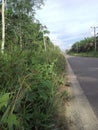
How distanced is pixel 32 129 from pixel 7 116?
5.47 ft

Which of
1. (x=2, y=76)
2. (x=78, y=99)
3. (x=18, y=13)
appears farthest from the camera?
(x=18, y=13)

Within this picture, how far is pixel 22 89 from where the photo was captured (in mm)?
4793

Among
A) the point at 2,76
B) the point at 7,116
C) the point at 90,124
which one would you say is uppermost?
the point at 2,76

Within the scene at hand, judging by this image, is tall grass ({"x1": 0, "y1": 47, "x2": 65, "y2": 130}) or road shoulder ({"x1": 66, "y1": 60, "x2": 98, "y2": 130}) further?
road shoulder ({"x1": 66, "y1": 60, "x2": 98, "y2": 130})

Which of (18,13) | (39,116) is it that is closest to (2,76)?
(39,116)

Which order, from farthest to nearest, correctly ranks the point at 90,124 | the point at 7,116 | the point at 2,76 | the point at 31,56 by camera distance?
the point at 31,56 → the point at 90,124 → the point at 2,76 → the point at 7,116

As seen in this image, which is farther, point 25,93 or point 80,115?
point 80,115

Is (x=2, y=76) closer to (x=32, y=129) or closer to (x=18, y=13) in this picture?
(x=32, y=129)

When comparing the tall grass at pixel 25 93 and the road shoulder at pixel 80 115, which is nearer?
the tall grass at pixel 25 93

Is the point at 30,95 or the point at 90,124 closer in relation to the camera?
the point at 30,95

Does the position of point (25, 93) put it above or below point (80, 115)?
above

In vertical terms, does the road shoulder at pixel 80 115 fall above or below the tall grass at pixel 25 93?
below

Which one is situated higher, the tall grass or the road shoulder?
the tall grass

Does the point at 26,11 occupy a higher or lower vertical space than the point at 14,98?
higher
